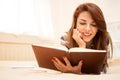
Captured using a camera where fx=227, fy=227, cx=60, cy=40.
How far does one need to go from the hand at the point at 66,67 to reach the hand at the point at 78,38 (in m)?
0.31

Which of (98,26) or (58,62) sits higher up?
(98,26)

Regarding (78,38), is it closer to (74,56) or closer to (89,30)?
(89,30)

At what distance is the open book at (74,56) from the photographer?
2.89ft

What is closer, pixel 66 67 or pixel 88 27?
pixel 66 67

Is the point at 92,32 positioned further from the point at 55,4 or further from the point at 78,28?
the point at 55,4

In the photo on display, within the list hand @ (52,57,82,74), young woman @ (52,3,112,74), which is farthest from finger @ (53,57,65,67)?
young woman @ (52,3,112,74)

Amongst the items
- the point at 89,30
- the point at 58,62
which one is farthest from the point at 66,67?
the point at 89,30

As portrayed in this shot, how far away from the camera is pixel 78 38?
1.23 meters

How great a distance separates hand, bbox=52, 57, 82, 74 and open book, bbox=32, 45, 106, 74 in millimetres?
17

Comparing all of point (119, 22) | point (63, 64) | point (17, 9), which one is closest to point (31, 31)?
point (17, 9)

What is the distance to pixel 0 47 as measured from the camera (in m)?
2.04

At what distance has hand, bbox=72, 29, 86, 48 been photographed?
3.99 feet

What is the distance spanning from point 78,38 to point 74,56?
1.12 ft

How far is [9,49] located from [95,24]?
109 centimetres
